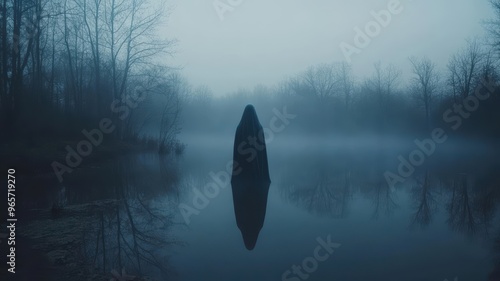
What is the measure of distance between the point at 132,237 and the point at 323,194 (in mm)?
6780

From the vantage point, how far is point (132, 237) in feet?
22.1

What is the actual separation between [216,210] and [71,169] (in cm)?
1062

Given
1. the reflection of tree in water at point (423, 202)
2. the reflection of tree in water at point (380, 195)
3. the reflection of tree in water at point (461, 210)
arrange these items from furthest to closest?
the reflection of tree in water at point (380, 195) → the reflection of tree in water at point (423, 202) → the reflection of tree in water at point (461, 210)

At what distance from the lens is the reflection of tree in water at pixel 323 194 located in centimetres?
942

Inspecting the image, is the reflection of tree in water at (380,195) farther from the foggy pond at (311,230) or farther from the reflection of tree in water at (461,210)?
the reflection of tree in water at (461,210)

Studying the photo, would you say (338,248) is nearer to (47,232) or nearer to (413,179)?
(47,232)

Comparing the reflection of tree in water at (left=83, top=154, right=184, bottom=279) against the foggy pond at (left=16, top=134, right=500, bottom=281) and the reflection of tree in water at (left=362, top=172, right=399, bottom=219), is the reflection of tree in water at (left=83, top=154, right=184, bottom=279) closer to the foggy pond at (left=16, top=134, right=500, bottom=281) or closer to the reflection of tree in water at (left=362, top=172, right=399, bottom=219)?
the foggy pond at (left=16, top=134, right=500, bottom=281)

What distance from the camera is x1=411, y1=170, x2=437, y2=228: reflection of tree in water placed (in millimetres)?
8125

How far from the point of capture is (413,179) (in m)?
14.2

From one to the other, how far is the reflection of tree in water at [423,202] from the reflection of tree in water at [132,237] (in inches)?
227

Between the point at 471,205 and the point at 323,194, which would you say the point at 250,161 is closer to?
the point at 323,194

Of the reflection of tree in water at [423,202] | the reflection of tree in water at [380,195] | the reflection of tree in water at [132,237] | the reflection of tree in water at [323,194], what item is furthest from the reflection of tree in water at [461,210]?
the reflection of tree in water at [132,237]

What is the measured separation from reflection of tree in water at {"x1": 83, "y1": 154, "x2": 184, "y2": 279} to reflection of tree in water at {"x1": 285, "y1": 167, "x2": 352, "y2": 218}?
4071 mm

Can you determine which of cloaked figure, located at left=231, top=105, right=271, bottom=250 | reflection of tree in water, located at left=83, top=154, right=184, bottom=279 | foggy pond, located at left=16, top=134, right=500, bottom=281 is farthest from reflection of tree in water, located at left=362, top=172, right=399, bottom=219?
reflection of tree in water, located at left=83, top=154, right=184, bottom=279
